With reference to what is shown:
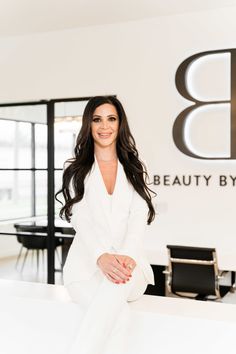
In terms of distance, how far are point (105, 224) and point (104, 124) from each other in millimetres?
385

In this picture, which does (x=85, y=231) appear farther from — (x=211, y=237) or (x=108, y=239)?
(x=211, y=237)

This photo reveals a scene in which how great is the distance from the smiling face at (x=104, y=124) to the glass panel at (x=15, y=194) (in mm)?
3497

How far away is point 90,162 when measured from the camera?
1.74m

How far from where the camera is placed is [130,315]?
1681mm

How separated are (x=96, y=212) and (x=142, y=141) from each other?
283 cm

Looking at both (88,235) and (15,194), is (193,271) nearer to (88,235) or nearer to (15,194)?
(88,235)

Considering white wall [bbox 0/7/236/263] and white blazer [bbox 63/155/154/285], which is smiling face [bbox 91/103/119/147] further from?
white wall [bbox 0/7/236/263]

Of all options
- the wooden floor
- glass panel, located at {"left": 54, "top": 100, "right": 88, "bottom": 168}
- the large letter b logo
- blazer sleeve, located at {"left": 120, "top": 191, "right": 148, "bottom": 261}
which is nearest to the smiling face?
blazer sleeve, located at {"left": 120, "top": 191, "right": 148, "bottom": 261}

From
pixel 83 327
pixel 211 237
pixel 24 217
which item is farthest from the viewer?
pixel 24 217

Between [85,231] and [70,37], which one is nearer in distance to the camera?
[85,231]

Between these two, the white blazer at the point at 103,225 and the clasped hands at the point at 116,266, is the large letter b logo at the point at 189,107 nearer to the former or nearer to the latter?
the white blazer at the point at 103,225

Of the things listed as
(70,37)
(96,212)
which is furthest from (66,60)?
(96,212)

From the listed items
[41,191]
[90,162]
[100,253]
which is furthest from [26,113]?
[100,253]

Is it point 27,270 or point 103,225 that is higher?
point 103,225
